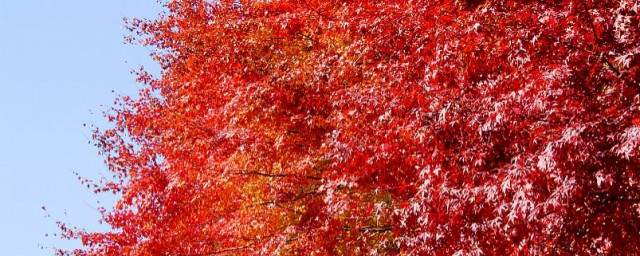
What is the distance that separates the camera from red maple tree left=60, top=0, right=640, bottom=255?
6.67 metres

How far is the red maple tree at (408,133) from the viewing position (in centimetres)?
667

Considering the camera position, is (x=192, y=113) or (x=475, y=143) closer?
(x=475, y=143)

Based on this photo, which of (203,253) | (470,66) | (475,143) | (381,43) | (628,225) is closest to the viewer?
(628,225)

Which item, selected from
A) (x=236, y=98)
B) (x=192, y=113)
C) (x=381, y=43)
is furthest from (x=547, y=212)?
(x=192, y=113)

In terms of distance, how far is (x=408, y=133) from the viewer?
841 cm

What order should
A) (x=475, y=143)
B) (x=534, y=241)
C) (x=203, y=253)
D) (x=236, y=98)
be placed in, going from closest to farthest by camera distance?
(x=534, y=241), (x=475, y=143), (x=236, y=98), (x=203, y=253)

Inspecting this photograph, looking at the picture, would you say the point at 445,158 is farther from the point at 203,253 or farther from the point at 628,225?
the point at 203,253

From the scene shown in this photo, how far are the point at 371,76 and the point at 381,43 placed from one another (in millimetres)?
746

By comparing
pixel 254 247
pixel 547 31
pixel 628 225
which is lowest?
pixel 628 225

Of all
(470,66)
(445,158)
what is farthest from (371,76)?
(445,158)

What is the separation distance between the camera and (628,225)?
265 inches

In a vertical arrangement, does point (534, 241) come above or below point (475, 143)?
below

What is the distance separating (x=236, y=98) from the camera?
12477mm

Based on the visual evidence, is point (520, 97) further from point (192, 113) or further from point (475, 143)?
point (192, 113)
